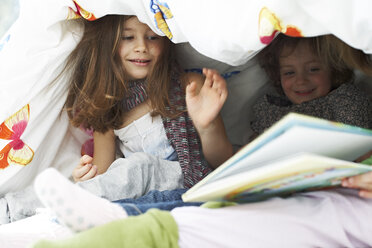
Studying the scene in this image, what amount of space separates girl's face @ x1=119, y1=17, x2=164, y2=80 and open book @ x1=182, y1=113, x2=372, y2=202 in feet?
1.62

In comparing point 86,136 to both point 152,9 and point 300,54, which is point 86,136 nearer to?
point 152,9

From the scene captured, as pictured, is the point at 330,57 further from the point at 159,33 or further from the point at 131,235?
the point at 131,235

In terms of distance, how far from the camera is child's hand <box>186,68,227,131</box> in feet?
2.78

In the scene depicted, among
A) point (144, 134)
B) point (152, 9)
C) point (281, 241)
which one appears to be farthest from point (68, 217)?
point (144, 134)

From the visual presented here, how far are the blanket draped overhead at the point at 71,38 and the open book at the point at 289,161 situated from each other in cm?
17

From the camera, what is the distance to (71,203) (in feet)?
1.69

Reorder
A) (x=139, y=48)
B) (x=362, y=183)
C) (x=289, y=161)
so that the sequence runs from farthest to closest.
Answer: (x=139, y=48), (x=362, y=183), (x=289, y=161)

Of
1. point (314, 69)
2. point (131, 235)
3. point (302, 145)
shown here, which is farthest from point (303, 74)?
point (131, 235)

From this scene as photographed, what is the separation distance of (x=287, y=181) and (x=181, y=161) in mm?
451

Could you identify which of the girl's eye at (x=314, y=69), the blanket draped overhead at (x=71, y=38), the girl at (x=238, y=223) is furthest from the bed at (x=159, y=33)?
the girl at (x=238, y=223)

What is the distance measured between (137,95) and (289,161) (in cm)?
63

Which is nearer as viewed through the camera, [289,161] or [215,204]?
[289,161]

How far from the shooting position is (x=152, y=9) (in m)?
0.78

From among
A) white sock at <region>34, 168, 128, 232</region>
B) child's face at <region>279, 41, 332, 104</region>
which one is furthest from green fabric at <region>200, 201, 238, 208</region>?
child's face at <region>279, 41, 332, 104</region>
